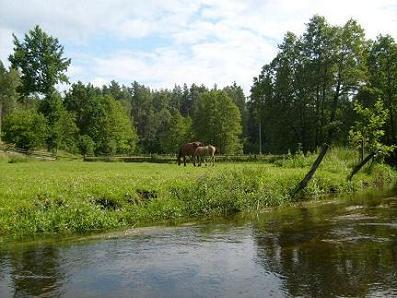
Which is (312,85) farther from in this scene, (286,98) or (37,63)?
(37,63)

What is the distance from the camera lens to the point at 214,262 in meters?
12.9

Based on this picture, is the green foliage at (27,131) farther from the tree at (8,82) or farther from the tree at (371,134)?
the tree at (371,134)

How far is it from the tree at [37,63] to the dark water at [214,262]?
6338 centimetres

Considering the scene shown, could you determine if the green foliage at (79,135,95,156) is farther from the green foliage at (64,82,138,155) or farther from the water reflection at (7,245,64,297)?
the water reflection at (7,245,64,297)

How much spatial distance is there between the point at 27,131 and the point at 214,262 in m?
61.6

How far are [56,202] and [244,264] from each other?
8.77 metres

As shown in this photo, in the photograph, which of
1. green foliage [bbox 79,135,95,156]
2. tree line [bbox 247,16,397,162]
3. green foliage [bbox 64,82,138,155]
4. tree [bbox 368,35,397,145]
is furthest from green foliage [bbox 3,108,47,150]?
tree [bbox 368,35,397,145]

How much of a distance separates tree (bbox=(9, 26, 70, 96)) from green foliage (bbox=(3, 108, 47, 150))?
24.0 ft

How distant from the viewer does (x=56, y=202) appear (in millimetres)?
18188

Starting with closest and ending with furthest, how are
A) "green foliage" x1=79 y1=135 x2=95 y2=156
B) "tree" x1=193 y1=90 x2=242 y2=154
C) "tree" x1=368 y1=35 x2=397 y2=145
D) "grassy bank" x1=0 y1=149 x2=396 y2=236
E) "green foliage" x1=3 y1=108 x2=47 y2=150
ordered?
1. "grassy bank" x1=0 y1=149 x2=396 y2=236
2. "tree" x1=368 y1=35 x2=397 y2=145
3. "green foliage" x1=3 y1=108 x2=47 y2=150
4. "green foliage" x1=79 y1=135 x2=95 y2=156
5. "tree" x1=193 y1=90 x2=242 y2=154

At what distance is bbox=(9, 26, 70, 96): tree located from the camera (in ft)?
244

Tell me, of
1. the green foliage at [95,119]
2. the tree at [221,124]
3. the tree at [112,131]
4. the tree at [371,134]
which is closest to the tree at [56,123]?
the green foliage at [95,119]

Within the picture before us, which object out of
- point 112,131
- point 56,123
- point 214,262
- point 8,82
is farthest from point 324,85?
point 8,82

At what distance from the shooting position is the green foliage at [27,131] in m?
68.4
